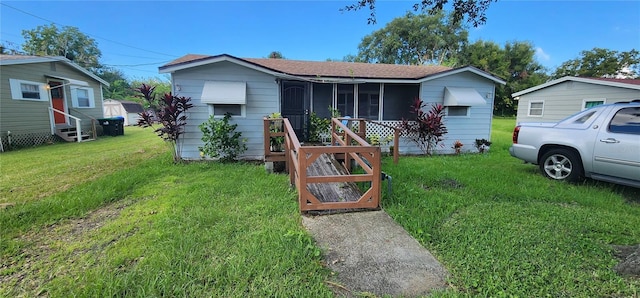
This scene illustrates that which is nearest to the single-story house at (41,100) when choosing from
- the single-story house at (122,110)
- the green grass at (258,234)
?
the green grass at (258,234)

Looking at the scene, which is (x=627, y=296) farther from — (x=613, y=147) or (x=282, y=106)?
(x=282, y=106)

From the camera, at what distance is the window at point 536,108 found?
41.7ft

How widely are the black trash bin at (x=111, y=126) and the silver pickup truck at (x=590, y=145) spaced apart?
16.4 metres

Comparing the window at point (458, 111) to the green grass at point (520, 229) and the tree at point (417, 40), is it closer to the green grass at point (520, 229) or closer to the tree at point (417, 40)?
the green grass at point (520, 229)

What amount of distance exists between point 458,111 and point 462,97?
699 millimetres

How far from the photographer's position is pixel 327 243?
2762 millimetres

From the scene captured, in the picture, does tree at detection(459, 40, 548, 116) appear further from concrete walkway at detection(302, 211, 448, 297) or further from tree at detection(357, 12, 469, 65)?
concrete walkway at detection(302, 211, 448, 297)

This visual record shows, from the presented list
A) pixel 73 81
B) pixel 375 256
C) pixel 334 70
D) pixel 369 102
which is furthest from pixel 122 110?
pixel 375 256

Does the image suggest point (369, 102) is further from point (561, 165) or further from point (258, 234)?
point (258, 234)

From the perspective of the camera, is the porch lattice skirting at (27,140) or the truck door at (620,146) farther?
the porch lattice skirting at (27,140)

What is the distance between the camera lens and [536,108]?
510 inches

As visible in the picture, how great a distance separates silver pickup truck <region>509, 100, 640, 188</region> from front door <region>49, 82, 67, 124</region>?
52.3ft

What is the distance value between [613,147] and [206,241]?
6.16m

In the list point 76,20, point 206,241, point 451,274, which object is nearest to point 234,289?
point 206,241
